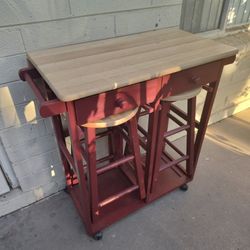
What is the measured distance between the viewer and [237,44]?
1969 mm

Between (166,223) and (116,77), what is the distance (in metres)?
1.09

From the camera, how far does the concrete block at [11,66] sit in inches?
44.7

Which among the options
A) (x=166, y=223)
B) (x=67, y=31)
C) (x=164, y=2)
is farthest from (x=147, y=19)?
(x=166, y=223)

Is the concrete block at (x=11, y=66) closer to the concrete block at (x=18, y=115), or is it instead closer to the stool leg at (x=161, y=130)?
the concrete block at (x=18, y=115)

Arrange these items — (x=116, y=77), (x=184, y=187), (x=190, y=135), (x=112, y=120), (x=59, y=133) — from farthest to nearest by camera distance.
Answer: (x=184, y=187) → (x=190, y=135) → (x=59, y=133) → (x=112, y=120) → (x=116, y=77)

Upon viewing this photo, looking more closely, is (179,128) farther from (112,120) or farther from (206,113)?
(112,120)

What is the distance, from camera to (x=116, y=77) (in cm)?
94

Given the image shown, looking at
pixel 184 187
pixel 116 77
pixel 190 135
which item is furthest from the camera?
pixel 184 187

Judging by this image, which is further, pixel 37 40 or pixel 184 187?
pixel 184 187

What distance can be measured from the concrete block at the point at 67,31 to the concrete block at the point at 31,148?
0.55 meters

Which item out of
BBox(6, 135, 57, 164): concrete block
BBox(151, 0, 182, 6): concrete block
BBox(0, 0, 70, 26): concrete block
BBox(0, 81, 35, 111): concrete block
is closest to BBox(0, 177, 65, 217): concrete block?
BBox(6, 135, 57, 164): concrete block

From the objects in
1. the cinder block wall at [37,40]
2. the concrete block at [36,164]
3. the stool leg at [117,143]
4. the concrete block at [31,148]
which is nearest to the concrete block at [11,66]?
the cinder block wall at [37,40]

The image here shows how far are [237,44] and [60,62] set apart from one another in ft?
5.13

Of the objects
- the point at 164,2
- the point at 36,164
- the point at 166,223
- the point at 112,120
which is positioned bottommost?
the point at 166,223
